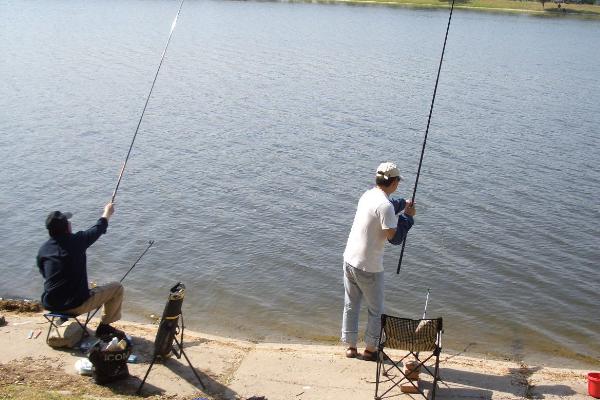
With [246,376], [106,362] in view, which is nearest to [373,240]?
[246,376]

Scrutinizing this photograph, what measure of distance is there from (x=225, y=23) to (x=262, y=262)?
135 ft

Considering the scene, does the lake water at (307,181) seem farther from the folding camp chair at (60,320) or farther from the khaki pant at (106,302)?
the folding camp chair at (60,320)

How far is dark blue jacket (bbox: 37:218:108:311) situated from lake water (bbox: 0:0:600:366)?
2987 millimetres

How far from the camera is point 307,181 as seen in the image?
15906mm

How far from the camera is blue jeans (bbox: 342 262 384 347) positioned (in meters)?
7.05

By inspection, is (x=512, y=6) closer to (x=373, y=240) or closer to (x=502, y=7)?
(x=502, y=7)

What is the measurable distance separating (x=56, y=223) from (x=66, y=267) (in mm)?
464

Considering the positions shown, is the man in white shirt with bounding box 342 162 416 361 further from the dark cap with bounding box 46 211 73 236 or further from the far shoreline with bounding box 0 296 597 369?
the dark cap with bounding box 46 211 73 236

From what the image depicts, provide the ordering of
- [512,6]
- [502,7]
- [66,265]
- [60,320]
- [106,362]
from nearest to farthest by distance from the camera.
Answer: [106,362]
[66,265]
[60,320]
[502,7]
[512,6]

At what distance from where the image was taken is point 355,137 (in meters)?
19.6

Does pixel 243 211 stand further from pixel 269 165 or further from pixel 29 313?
pixel 29 313

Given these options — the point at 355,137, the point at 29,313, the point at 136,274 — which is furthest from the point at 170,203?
the point at 355,137

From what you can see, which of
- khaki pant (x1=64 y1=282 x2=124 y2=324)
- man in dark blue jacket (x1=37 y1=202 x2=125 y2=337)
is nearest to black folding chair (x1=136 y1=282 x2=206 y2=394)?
man in dark blue jacket (x1=37 y1=202 x2=125 y2=337)

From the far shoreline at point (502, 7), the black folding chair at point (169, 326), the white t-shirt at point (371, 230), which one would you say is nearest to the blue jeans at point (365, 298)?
the white t-shirt at point (371, 230)
